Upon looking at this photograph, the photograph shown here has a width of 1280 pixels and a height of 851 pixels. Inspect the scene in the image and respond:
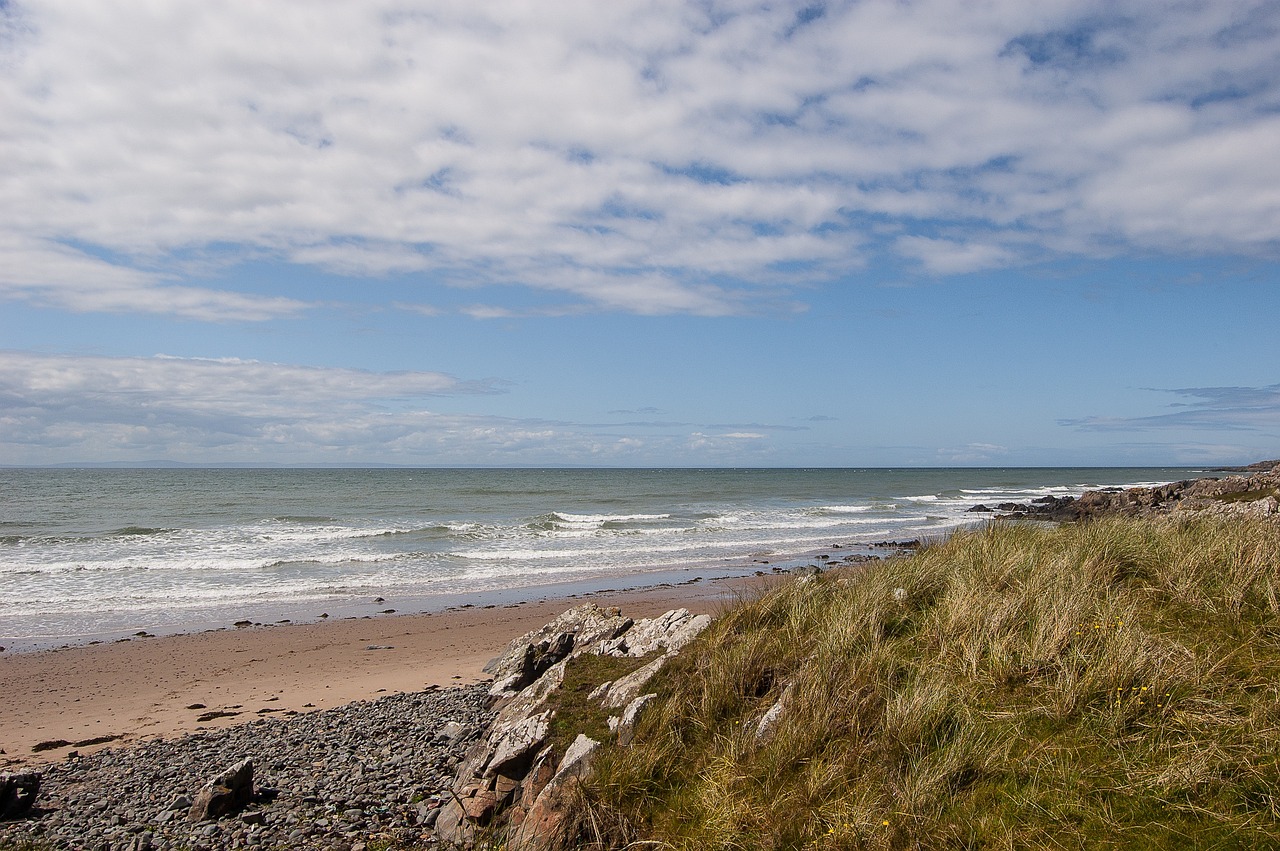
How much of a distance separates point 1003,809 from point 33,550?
33.5m

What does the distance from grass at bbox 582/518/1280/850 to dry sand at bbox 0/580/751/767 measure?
9.68 feet

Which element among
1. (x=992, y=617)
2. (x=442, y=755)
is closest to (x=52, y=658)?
(x=442, y=755)

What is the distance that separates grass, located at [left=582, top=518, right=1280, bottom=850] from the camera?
4133 millimetres

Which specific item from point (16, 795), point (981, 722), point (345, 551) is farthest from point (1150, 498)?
point (16, 795)

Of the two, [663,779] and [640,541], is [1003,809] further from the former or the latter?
[640,541]

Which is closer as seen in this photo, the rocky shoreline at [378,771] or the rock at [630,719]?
the rock at [630,719]

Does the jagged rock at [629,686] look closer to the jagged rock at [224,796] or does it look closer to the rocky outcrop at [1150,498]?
the jagged rock at [224,796]

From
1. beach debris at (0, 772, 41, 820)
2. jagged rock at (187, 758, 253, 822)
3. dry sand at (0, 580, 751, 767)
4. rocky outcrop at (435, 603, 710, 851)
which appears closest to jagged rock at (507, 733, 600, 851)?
rocky outcrop at (435, 603, 710, 851)

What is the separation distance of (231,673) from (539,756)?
30.3 feet

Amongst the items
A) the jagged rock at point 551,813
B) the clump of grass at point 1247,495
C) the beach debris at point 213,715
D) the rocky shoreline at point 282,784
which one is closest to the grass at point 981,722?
the jagged rock at point 551,813

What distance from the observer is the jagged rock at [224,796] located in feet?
21.9

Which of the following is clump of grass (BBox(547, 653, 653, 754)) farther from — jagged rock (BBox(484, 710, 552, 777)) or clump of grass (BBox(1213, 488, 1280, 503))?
clump of grass (BBox(1213, 488, 1280, 503))

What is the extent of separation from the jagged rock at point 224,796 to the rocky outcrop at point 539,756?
6.53 feet

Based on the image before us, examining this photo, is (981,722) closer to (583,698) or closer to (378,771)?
(583,698)
